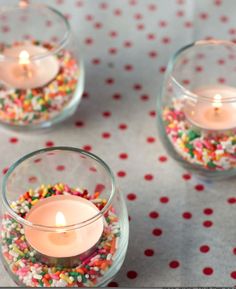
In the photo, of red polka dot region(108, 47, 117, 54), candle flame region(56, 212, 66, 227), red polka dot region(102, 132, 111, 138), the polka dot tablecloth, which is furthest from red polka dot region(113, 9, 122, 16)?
candle flame region(56, 212, 66, 227)

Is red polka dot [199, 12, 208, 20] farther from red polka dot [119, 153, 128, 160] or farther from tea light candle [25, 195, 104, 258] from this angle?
tea light candle [25, 195, 104, 258]

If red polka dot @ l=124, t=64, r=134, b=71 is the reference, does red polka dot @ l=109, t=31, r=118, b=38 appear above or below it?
above

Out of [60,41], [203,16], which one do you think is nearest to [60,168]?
[60,41]

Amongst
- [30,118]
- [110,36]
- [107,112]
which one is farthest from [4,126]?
[110,36]

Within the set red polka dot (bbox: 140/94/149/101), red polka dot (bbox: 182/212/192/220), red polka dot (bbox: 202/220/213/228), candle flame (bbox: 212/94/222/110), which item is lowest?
red polka dot (bbox: 202/220/213/228)

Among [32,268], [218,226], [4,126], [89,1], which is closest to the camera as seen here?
[32,268]

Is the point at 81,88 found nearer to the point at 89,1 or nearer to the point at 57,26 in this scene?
the point at 57,26
